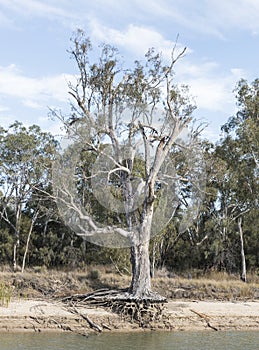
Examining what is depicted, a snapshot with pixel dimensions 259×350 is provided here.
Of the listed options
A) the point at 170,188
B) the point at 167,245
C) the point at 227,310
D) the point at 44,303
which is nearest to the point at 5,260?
the point at 167,245

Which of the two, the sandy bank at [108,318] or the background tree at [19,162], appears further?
the background tree at [19,162]

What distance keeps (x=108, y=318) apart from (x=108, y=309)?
0.81m

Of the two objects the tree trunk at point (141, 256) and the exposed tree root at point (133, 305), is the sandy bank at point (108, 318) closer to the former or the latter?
the exposed tree root at point (133, 305)

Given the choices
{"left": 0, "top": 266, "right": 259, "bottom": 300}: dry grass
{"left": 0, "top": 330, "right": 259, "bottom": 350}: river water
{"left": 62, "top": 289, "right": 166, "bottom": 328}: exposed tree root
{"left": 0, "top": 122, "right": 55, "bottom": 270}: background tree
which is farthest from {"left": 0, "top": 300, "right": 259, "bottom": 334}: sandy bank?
{"left": 0, "top": 122, "right": 55, "bottom": 270}: background tree

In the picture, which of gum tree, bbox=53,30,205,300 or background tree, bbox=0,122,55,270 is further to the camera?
background tree, bbox=0,122,55,270

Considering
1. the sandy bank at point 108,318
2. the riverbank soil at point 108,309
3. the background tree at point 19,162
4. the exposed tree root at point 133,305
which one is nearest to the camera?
the sandy bank at point 108,318

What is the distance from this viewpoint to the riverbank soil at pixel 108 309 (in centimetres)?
1831

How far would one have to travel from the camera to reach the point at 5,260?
35219mm

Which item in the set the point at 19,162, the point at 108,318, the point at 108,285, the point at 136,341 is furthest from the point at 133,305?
the point at 19,162

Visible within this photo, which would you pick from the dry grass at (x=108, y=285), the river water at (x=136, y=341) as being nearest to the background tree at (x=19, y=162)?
the dry grass at (x=108, y=285)

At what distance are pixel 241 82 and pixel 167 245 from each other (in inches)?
435

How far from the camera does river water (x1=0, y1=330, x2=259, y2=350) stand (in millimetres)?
15078

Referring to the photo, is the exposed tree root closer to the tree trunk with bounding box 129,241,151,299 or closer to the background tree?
the tree trunk with bounding box 129,241,151,299

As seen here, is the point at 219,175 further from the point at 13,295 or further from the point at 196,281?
the point at 13,295
